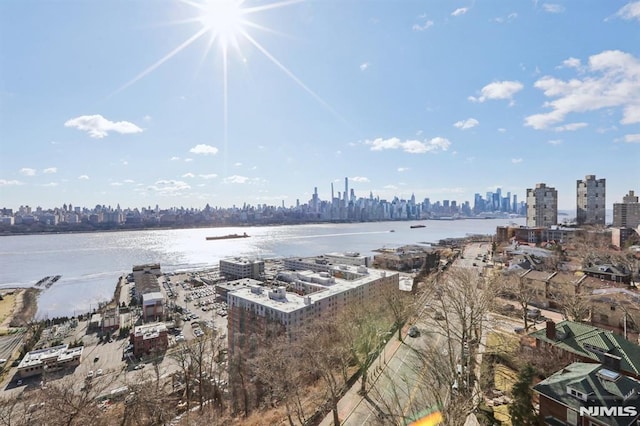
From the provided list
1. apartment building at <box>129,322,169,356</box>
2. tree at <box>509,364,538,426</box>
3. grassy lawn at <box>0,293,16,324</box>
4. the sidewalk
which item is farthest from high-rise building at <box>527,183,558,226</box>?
grassy lawn at <box>0,293,16,324</box>

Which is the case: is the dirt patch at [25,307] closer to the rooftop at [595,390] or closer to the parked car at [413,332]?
the parked car at [413,332]

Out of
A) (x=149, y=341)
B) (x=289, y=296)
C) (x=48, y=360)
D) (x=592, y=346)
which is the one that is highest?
(x=592, y=346)

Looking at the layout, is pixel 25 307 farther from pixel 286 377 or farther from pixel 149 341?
pixel 286 377

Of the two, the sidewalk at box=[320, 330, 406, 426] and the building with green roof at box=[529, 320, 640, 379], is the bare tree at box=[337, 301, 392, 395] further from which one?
the building with green roof at box=[529, 320, 640, 379]

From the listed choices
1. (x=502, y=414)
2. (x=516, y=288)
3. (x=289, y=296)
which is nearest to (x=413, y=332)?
(x=502, y=414)

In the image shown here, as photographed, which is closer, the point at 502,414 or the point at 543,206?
the point at 502,414

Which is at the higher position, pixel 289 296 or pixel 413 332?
pixel 289 296
